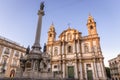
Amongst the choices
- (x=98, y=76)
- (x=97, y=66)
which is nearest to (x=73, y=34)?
(x=97, y=66)

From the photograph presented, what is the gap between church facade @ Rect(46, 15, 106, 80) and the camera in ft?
73.9

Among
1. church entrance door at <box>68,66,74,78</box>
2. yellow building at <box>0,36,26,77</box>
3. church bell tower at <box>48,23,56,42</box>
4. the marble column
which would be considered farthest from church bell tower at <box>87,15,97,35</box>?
yellow building at <box>0,36,26,77</box>

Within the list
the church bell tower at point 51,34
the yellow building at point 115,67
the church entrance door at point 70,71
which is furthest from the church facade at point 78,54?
the yellow building at point 115,67

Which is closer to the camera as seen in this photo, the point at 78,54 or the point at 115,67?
the point at 78,54

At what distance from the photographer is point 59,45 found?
28.5 metres

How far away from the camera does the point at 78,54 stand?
25031 millimetres

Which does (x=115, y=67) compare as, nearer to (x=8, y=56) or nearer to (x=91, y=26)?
(x=91, y=26)

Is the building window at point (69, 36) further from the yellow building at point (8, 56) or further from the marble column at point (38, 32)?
the yellow building at point (8, 56)

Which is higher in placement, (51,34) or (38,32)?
(51,34)

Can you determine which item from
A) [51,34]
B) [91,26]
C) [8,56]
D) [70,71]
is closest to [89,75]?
[70,71]

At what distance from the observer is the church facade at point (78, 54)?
22531 mm

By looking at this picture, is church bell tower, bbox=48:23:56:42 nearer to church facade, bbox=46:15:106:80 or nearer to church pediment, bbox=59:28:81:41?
church facade, bbox=46:15:106:80

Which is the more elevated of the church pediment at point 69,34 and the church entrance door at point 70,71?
the church pediment at point 69,34

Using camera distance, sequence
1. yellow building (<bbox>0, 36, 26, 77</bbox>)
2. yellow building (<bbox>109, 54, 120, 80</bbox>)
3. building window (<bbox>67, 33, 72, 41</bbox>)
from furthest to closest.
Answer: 1. yellow building (<bbox>109, 54, 120, 80</bbox>)
2. building window (<bbox>67, 33, 72, 41</bbox>)
3. yellow building (<bbox>0, 36, 26, 77</bbox>)
